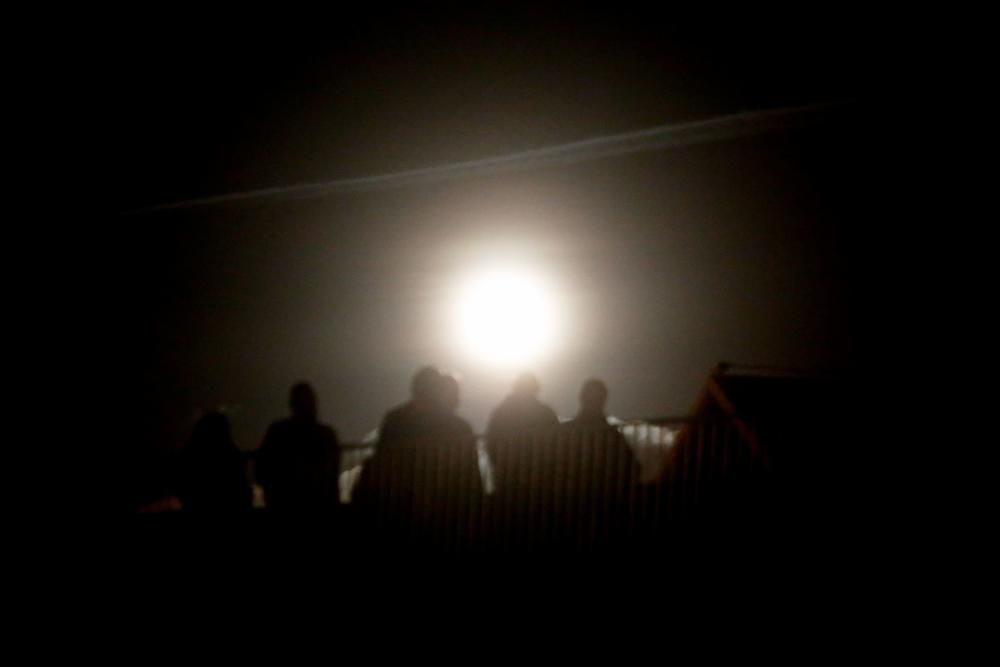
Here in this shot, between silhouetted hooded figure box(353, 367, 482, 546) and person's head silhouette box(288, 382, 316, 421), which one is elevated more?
person's head silhouette box(288, 382, 316, 421)

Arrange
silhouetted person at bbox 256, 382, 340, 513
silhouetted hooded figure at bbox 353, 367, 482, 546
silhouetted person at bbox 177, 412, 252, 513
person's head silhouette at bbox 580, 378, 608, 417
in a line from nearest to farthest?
1. silhouetted hooded figure at bbox 353, 367, 482, 546
2. silhouetted person at bbox 256, 382, 340, 513
3. silhouetted person at bbox 177, 412, 252, 513
4. person's head silhouette at bbox 580, 378, 608, 417

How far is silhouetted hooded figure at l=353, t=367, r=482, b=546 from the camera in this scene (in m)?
5.20

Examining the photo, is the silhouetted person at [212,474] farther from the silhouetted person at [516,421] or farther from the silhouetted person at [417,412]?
the silhouetted person at [516,421]

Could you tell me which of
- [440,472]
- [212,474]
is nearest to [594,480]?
[440,472]

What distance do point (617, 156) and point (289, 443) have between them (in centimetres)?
644

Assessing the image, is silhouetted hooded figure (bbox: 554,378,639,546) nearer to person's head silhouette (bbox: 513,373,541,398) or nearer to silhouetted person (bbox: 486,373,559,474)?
silhouetted person (bbox: 486,373,559,474)

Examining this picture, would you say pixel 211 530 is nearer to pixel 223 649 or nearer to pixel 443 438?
pixel 223 649

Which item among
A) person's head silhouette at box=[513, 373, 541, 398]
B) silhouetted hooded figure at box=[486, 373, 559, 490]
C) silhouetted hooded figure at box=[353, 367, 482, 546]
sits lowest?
silhouetted hooded figure at box=[353, 367, 482, 546]

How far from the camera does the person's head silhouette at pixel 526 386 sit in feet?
18.4

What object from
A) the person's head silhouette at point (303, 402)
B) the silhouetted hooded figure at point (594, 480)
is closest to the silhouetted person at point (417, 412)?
the person's head silhouette at point (303, 402)

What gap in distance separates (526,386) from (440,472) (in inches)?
34.9

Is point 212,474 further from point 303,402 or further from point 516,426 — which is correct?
point 516,426

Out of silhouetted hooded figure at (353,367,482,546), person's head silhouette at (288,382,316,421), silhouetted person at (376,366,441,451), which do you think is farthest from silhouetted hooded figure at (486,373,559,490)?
person's head silhouette at (288,382,316,421)

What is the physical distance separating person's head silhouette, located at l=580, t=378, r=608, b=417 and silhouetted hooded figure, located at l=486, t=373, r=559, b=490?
0.23 metres
